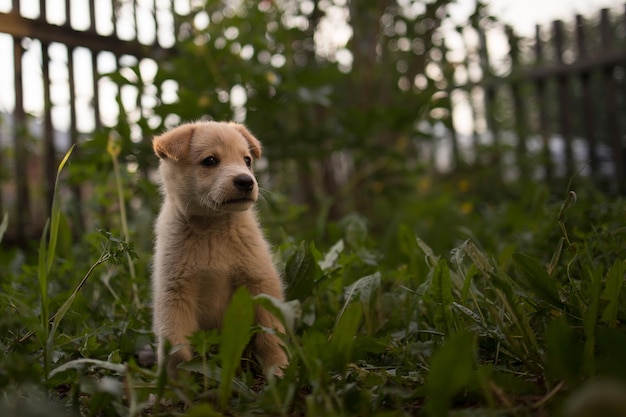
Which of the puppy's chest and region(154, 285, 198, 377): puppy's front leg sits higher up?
the puppy's chest

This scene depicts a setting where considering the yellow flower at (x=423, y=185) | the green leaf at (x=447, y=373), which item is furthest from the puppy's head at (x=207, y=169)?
the yellow flower at (x=423, y=185)

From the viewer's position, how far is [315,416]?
4.84 feet

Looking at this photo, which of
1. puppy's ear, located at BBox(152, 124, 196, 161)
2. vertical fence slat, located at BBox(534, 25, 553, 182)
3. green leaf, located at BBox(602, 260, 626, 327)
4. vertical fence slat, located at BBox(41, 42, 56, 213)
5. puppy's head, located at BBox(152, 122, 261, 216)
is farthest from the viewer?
vertical fence slat, located at BBox(534, 25, 553, 182)

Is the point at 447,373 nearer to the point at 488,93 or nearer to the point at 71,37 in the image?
the point at 71,37

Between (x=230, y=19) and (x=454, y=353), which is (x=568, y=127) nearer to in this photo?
(x=230, y=19)

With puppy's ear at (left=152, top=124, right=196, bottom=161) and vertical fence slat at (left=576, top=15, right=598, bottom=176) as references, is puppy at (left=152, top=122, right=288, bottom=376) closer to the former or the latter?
puppy's ear at (left=152, top=124, right=196, bottom=161)

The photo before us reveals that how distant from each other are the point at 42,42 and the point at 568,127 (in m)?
5.71

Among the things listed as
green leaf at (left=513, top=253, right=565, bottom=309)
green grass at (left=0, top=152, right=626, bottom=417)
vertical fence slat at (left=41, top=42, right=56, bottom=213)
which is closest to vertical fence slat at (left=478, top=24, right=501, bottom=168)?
green grass at (left=0, top=152, right=626, bottom=417)

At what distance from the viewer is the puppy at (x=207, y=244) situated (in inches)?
90.9

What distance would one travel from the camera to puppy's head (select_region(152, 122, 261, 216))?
242 centimetres

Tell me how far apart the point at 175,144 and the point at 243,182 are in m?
0.41

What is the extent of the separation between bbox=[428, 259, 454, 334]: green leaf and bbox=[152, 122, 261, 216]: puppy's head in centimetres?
84

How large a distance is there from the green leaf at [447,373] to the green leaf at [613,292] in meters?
0.65

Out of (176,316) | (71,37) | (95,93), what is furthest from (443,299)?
(71,37)
